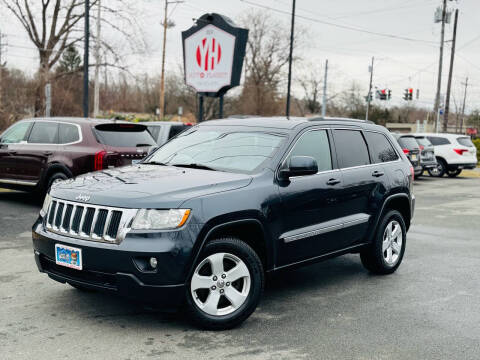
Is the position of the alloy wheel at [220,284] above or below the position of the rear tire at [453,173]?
above

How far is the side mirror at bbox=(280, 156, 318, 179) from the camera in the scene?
491cm

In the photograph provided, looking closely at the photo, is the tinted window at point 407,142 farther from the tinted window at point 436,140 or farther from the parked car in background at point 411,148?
the tinted window at point 436,140

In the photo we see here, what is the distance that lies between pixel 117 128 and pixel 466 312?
7.23 metres

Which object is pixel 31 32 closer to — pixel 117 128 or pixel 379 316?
pixel 117 128

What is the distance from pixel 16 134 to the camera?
37.2 feet

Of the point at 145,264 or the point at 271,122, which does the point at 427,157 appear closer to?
the point at 271,122

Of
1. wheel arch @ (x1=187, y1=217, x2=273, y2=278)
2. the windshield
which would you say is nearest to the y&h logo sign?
the windshield

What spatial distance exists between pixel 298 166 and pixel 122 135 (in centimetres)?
621

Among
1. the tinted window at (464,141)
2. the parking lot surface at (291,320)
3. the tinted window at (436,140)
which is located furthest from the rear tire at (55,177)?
the tinted window at (464,141)

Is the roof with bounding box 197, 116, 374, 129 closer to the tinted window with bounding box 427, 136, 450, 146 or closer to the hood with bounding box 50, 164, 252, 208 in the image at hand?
the hood with bounding box 50, 164, 252, 208

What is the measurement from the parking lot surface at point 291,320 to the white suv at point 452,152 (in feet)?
54.5

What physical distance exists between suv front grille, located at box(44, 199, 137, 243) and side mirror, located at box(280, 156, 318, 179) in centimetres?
148

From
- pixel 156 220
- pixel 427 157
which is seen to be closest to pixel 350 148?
pixel 156 220

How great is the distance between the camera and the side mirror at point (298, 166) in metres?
4.91
